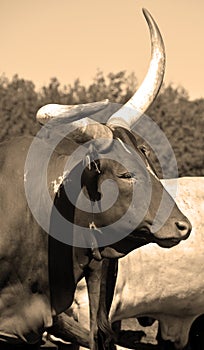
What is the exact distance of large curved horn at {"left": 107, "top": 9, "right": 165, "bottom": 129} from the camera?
5375 mm

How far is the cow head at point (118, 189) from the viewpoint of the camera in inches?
196

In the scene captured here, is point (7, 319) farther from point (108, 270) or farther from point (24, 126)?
point (24, 126)

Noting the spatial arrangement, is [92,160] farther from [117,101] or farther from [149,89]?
[117,101]

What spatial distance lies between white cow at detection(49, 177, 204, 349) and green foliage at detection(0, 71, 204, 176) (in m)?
9.02

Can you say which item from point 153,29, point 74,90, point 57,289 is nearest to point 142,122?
point 153,29

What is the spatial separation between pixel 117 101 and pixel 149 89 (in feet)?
42.5

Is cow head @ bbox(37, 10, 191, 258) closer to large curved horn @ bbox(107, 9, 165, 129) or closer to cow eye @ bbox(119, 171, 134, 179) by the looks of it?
cow eye @ bbox(119, 171, 134, 179)

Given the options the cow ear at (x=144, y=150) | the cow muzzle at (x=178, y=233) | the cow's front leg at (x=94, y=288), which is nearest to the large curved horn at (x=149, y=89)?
the cow ear at (x=144, y=150)

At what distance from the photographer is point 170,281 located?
7.61 metres

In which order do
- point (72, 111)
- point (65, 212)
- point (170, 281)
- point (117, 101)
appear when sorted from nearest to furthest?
point (72, 111) → point (65, 212) → point (170, 281) → point (117, 101)

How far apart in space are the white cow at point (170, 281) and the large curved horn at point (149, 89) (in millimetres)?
2096

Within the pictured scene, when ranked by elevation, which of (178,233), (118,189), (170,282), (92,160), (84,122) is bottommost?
(170,282)

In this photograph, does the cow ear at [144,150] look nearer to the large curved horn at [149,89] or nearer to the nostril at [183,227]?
the large curved horn at [149,89]

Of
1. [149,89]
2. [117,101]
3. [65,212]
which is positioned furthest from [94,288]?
[117,101]
